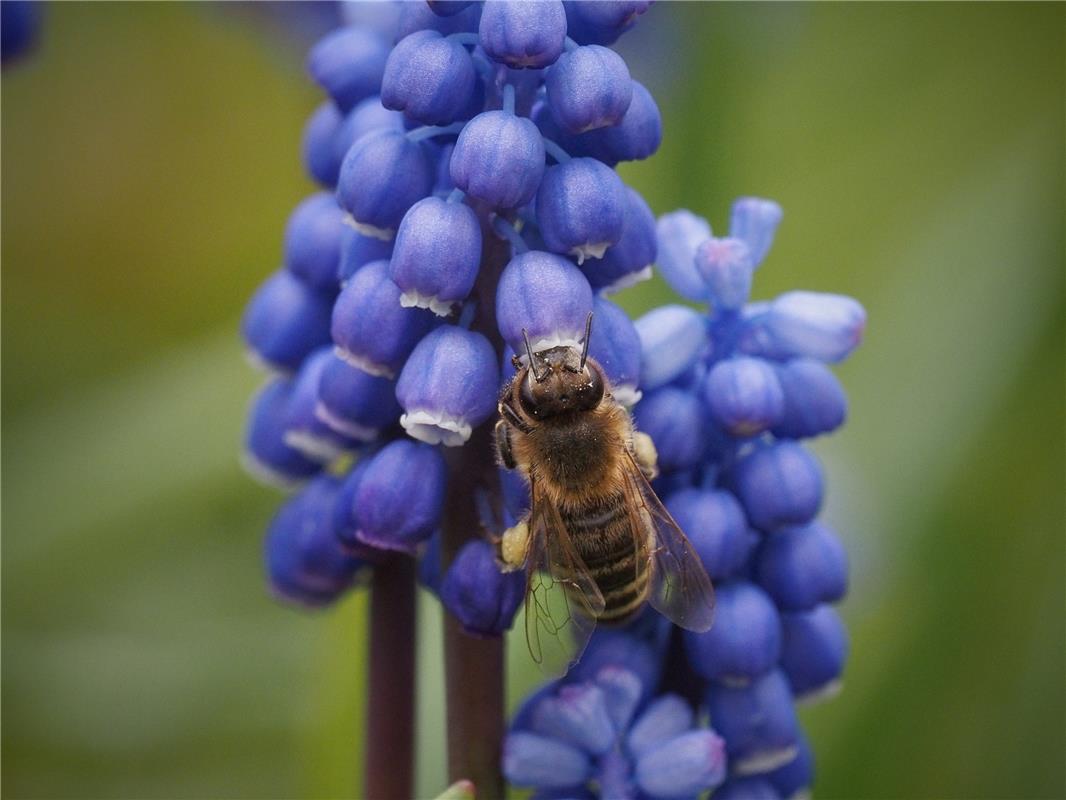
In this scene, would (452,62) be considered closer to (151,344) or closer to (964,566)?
(964,566)

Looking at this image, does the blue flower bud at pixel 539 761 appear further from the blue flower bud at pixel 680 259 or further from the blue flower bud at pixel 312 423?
the blue flower bud at pixel 680 259

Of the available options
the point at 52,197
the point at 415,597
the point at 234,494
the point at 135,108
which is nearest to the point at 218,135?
the point at 135,108

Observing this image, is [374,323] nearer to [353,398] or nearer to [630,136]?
[353,398]

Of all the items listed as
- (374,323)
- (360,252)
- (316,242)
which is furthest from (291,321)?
(374,323)

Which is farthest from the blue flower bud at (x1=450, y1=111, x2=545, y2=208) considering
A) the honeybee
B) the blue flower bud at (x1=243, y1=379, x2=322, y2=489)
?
the blue flower bud at (x1=243, y1=379, x2=322, y2=489)

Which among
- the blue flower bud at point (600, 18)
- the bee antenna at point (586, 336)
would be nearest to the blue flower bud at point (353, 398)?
the bee antenna at point (586, 336)
